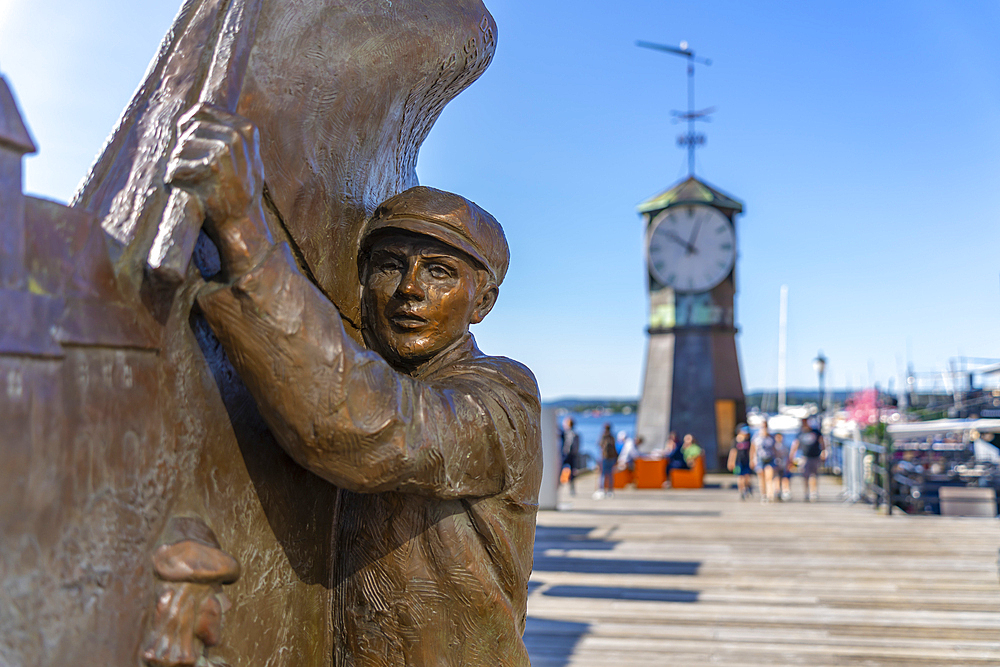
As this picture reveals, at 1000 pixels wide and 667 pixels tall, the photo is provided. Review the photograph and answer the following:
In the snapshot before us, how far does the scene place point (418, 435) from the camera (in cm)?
136

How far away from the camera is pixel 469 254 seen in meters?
1.61

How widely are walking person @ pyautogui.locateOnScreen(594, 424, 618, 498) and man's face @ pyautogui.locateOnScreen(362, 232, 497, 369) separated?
488 inches

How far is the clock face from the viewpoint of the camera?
56.7ft

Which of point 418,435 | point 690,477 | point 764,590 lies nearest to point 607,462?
point 690,477

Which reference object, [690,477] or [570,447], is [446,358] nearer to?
[690,477]

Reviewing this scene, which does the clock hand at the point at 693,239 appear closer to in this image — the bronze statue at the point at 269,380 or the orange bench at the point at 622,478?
the orange bench at the point at 622,478

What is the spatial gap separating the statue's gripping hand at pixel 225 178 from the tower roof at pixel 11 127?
0.66ft

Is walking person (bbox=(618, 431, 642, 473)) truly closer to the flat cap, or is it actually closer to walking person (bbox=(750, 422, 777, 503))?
walking person (bbox=(750, 422, 777, 503))

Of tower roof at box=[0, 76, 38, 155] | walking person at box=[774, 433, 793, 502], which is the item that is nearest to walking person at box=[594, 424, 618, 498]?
walking person at box=[774, 433, 793, 502]

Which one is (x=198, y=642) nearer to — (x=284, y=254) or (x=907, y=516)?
(x=284, y=254)

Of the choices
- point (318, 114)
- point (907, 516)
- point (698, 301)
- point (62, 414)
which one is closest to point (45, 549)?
point (62, 414)

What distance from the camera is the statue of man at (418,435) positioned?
1.26m

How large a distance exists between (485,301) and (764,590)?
6.38 meters

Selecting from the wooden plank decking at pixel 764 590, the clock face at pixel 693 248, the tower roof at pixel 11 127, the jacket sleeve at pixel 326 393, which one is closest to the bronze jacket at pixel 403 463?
the jacket sleeve at pixel 326 393
